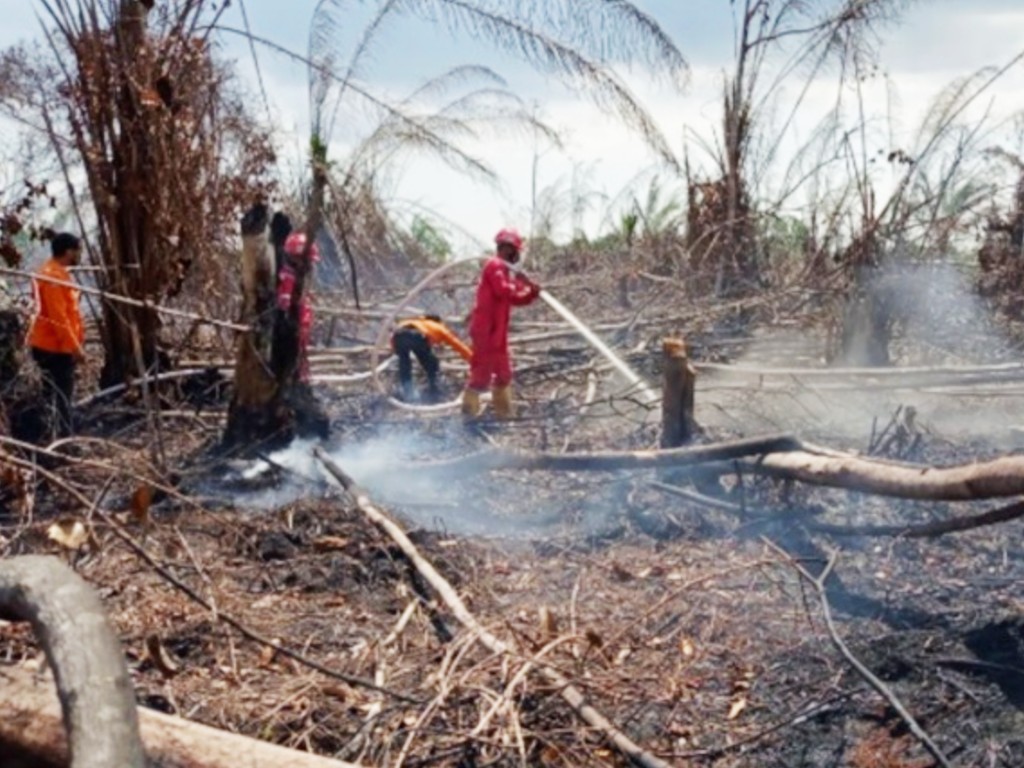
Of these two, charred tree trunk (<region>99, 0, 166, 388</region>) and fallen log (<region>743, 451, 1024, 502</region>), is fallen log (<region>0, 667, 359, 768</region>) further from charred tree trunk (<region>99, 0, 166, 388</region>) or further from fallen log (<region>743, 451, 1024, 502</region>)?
charred tree trunk (<region>99, 0, 166, 388</region>)

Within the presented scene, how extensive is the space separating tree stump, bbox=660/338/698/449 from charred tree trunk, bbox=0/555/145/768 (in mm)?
4535

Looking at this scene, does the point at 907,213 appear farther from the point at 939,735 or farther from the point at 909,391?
the point at 939,735

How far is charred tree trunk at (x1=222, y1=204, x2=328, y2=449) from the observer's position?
8.09 metres

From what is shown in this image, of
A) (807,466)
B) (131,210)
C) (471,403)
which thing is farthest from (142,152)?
(807,466)

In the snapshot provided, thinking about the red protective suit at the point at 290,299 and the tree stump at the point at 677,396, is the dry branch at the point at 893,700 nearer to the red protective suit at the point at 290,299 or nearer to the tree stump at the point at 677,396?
the tree stump at the point at 677,396

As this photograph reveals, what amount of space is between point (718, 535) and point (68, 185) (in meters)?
5.72

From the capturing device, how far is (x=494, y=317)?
9602 millimetres

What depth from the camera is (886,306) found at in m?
11.1

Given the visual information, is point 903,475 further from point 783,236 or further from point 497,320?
point 783,236

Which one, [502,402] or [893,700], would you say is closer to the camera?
[893,700]

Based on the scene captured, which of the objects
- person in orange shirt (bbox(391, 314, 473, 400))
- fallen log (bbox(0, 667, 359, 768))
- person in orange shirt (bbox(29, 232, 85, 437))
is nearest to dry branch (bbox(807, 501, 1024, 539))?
fallen log (bbox(0, 667, 359, 768))

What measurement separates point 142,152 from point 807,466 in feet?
17.8

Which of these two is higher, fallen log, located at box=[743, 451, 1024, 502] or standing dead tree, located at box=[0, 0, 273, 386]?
standing dead tree, located at box=[0, 0, 273, 386]

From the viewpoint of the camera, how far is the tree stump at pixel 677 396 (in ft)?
25.2
